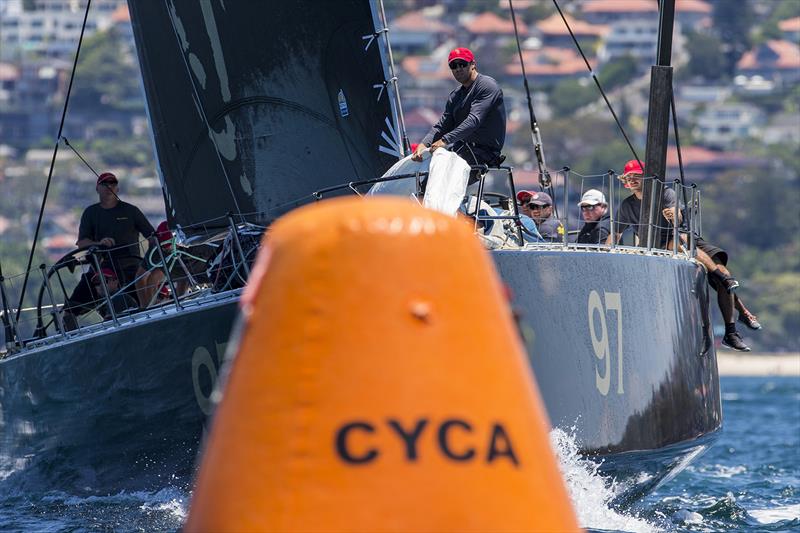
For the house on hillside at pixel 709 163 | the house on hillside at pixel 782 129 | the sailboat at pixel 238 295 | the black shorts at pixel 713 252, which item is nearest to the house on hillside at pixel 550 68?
the house on hillside at pixel 782 129

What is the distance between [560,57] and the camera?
387 feet

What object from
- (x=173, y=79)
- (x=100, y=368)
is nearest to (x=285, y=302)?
(x=100, y=368)

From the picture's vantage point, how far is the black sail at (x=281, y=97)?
789cm

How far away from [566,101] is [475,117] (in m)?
101

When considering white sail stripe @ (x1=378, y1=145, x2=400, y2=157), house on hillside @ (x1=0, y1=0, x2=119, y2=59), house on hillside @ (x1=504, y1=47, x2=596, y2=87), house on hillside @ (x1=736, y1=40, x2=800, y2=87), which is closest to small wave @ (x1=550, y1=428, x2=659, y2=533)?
white sail stripe @ (x1=378, y1=145, x2=400, y2=157)

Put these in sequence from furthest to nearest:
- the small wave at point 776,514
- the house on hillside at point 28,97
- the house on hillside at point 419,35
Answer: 1. the house on hillside at point 419,35
2. the house on hillside at point 28,97
3. the small wave at point 776,514

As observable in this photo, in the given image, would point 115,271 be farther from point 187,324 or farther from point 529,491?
point 529,491

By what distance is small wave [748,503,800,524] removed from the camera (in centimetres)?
740

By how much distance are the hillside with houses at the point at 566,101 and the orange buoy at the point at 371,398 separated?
56.5m

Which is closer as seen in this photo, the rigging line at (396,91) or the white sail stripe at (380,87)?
the rigging line at (396,91)

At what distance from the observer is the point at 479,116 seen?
21.5 ft

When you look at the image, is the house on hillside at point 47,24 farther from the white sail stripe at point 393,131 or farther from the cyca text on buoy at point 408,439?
the cyca text on buoy at point 408,439

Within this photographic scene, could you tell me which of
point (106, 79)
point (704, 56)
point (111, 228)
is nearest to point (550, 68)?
point (704, 56)

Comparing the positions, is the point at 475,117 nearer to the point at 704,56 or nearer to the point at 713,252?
the point at 713,252
